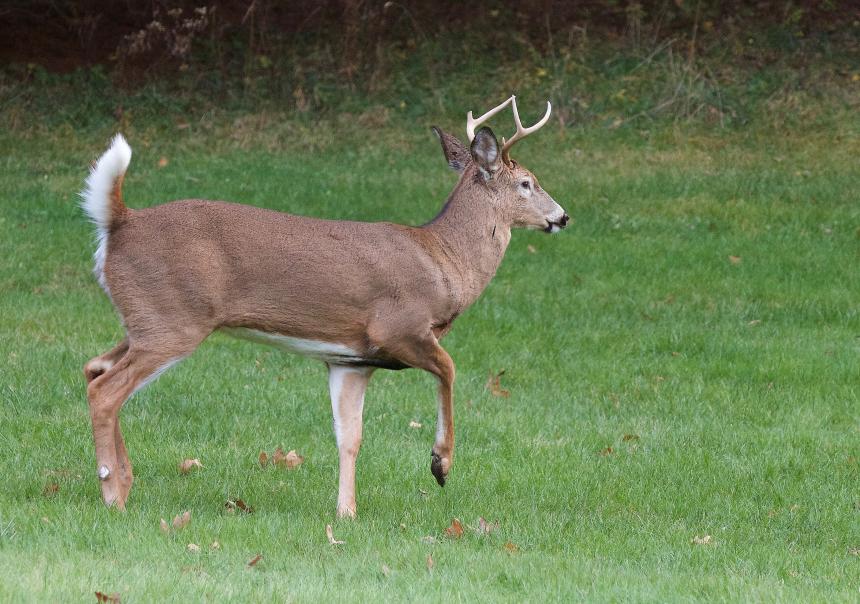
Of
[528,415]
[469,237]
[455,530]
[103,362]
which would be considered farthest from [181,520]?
[528,415]

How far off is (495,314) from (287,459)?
4315 mm

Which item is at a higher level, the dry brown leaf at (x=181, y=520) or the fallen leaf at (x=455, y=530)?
the dry brown leaf at (x=181, y=520)

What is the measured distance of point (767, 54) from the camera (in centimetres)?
2000

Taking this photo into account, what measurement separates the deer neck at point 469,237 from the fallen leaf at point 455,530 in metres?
1.23

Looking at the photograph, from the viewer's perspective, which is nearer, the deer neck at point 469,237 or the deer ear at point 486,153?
the deer neck at point 469,237

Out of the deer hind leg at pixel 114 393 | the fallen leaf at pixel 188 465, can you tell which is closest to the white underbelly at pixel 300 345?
the deer hind leg at pixel 114 393

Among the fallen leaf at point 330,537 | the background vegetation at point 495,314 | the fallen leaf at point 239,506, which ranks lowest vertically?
the background vegetation at point 495,314

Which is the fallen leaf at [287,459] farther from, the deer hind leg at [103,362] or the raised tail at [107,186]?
the raised tail at [107,186]

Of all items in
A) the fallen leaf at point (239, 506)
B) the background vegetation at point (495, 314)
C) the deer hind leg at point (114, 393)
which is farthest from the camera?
the fallen leaf at point (239, 506)

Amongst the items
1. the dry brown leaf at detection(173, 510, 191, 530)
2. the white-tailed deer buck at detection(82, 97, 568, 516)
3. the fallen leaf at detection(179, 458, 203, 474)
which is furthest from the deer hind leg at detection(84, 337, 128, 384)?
the dry brown leaf at detection(173, 510, 191, 530)

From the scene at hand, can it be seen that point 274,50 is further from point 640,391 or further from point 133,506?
point 133,506

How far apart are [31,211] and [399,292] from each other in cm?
899

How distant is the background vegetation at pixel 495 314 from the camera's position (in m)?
5.84

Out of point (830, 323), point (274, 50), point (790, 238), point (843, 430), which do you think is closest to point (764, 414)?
point (843, 430)
